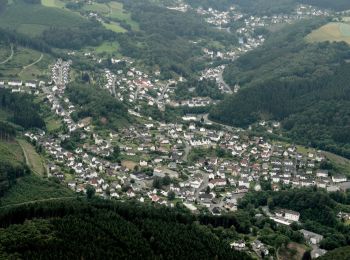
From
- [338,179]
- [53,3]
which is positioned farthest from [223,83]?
[53,3]

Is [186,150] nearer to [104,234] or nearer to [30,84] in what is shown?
[30,84]

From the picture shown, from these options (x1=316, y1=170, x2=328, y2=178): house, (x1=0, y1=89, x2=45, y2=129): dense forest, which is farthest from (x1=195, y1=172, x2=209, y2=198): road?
(x1=0, y1=89, x2=45, y2=129): dense forest

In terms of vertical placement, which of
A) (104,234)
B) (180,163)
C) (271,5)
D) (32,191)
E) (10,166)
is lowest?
(180,163)

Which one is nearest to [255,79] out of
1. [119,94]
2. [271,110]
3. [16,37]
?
[271,110]

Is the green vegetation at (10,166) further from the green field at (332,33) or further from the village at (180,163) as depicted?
the green field at (332,33)

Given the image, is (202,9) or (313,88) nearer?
(313,88)

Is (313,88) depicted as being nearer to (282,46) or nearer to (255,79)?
(255,79)

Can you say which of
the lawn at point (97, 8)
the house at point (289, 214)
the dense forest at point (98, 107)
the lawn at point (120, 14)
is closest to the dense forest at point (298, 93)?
the dense forest at point (98, 107)
